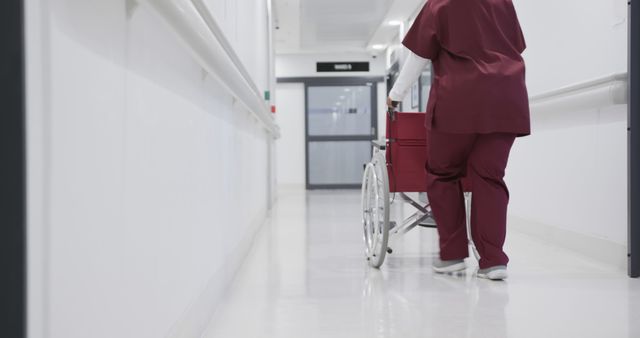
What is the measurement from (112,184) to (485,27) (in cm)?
196

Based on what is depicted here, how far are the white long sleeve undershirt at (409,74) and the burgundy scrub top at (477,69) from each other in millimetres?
140

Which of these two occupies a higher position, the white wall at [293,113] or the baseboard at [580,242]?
the white wall at [293,113]

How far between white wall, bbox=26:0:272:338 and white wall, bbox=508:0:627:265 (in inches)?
82.1

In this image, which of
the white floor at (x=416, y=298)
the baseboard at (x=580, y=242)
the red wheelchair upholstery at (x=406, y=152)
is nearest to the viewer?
the white floor at (x=416, y=298)

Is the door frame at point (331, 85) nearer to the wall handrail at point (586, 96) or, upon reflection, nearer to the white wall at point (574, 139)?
the white wall at point (574, 139)

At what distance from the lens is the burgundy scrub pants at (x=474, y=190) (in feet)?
7.97

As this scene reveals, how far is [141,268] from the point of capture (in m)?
1.05

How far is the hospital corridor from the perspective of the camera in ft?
2.11

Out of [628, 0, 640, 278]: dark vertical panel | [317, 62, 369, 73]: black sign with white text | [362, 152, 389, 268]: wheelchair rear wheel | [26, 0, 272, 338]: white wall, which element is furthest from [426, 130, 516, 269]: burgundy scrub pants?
[317, 62, 369, 73]: black sign with white text

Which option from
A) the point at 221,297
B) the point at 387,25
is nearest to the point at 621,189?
the point at 221,297

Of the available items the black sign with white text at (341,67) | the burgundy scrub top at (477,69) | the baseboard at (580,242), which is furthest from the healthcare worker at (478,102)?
the black sign with white text at (341,67)

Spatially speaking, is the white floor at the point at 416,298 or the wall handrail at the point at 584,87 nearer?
the white floor at the point at 416,298

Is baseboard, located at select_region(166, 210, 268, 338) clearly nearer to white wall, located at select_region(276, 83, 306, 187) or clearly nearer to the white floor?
the white floor

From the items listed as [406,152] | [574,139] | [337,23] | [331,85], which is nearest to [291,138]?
[331,85]
